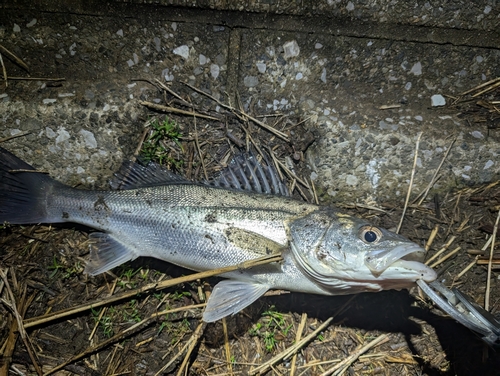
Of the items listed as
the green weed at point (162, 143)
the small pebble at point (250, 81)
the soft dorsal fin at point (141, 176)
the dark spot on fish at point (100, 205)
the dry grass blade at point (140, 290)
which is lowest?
the dry grass blade at point (140, 290)

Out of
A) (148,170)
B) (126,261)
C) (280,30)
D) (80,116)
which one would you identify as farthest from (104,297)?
(280,30)

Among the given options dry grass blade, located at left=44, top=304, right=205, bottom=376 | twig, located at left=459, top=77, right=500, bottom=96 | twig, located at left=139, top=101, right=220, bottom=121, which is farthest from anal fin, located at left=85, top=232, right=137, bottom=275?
twig, located at left=459, top=77, right=500, bottom=96

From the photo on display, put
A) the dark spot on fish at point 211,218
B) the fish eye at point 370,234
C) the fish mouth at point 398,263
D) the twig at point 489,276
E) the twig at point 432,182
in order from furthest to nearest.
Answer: the twig at point 432,182
the twig at point 489,276
the dark spot on fish at point 211,218
the fish eye at point 370,234
the fish mouth at point 398,263

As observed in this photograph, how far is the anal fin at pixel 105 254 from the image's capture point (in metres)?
3.15

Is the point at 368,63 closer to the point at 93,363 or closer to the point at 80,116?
the point at 80,116

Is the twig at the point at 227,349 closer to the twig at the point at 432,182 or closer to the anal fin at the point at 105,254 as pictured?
the anal fin at the point at 105,254

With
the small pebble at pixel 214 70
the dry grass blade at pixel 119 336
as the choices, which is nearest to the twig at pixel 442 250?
the dry grass blade at pixel 119 336

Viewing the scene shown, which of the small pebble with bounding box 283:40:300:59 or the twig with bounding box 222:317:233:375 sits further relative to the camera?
the small pebble with bounding box 283:40:300:59

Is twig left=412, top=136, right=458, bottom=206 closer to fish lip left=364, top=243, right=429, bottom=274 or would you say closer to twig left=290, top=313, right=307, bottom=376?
fish lip left=364, top=243, right=429, bottom=274

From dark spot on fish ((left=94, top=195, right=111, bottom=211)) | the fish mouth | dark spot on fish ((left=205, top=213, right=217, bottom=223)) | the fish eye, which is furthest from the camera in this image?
dark spot on fish ((left=94, top=195, right=111, bottom=211))

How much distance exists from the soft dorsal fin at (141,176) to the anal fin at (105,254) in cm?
44

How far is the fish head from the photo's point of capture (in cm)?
257

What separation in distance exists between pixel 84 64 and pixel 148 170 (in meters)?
1.16

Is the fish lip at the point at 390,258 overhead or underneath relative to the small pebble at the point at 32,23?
underneath
